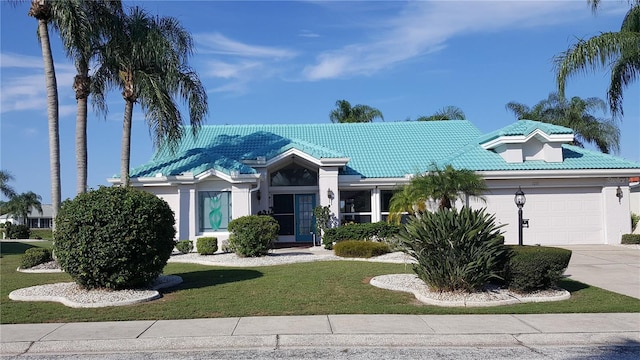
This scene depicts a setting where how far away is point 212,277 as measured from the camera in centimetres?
1348

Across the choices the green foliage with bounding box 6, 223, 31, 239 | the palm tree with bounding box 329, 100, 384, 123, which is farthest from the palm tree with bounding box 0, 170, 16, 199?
the palm tree with bounding box 329, 100, 384, 123

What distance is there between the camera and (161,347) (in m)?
7.52

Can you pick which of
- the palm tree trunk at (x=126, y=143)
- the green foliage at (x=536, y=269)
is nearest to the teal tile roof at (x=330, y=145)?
the palm tree trunk at (x=126, y=143)

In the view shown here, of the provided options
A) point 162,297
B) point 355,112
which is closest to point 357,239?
point 162,297

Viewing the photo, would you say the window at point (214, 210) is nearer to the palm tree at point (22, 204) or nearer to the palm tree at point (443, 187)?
the palm tree at point (443, 187)

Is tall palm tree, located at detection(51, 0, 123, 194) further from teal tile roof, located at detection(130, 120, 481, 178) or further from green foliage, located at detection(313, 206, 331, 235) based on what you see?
green foliage, located at detection(313, 206, 331, 235)

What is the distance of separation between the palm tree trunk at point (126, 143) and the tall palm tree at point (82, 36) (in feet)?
7.08

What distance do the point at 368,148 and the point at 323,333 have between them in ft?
56.9

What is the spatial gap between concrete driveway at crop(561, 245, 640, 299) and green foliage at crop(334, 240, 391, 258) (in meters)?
5.67

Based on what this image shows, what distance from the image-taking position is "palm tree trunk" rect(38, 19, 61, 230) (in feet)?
52.7

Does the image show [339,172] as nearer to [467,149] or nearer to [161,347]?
[467,149]

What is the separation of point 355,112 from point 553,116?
45.6 feet

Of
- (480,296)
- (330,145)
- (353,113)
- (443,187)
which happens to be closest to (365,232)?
(443,187)

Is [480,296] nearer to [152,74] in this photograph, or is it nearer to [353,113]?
[152,74]
